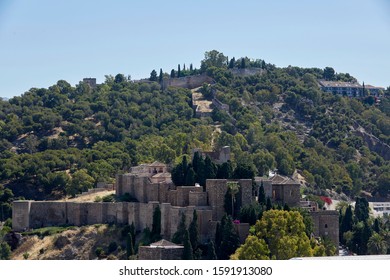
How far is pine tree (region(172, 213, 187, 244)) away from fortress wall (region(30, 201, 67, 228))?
1287cm

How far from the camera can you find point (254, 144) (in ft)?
309

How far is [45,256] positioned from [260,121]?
50.1m

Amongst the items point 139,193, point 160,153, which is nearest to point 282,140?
point 160,153

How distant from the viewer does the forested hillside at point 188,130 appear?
83.4 m

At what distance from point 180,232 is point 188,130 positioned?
43.8 m

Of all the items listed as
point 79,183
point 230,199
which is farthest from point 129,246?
point 79,183

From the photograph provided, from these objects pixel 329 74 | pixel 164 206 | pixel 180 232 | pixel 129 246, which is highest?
pixel 329 74

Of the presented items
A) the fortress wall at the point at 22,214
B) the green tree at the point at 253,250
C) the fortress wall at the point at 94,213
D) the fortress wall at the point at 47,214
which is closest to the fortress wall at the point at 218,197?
the green tree at the point at 253,250

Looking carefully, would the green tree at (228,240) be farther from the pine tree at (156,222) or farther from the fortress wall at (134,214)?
the fortress wall at (134,214)

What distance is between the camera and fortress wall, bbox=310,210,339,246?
54938 mm

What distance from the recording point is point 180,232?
52.3 metres

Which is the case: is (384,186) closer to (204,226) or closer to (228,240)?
(204,226)

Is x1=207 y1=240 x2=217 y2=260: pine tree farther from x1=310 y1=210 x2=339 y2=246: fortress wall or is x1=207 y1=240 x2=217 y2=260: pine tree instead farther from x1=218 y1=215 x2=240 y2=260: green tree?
x1=310 y1=210 x2=339 y2=246: fortress wall

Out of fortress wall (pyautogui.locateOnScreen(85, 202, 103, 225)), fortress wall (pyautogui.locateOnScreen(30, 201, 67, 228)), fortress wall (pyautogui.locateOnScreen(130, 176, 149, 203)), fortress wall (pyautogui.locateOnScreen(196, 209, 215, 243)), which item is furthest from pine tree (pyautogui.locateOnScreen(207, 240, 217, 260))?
fortress wall (pyautogui.locateOnScreen(30, 201, 67, 228))
